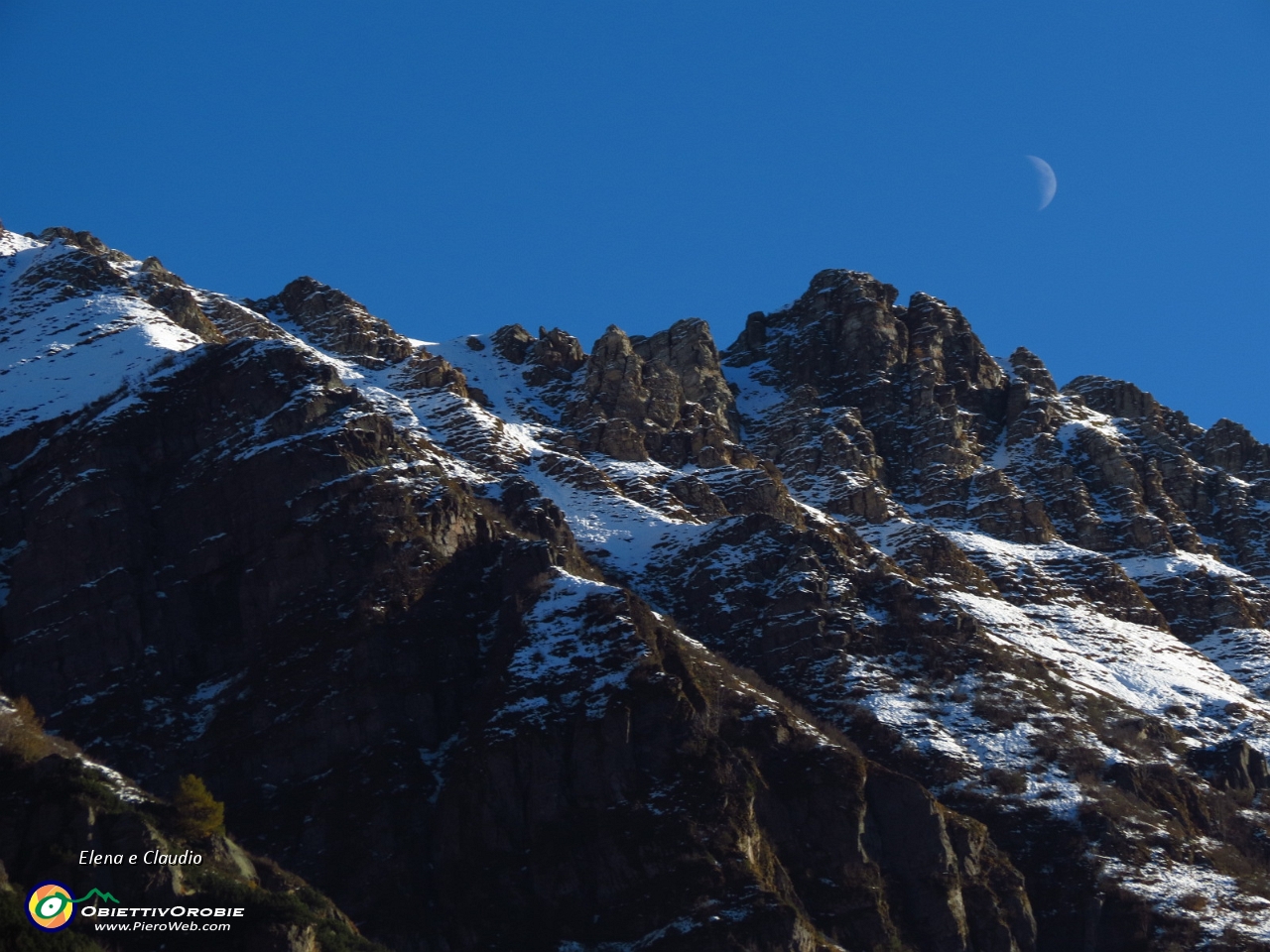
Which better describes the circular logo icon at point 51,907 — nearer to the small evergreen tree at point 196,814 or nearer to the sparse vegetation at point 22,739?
the small evergreen tree at point 196,814

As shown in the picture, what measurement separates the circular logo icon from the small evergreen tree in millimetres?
11924

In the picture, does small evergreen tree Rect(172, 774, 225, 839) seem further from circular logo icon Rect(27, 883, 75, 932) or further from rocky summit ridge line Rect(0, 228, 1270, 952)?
rocky summit ridge line Rect(0, 228, 1270, 952)

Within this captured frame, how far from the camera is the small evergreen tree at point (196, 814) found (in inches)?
4498

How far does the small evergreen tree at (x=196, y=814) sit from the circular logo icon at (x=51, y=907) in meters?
11.9

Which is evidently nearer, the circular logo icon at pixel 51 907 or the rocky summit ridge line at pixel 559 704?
the circular logo icon at pixel 51 907

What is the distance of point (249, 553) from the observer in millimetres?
166625

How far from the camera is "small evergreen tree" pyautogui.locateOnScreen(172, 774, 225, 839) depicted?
375ft

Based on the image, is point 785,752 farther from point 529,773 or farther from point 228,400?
point 228,400

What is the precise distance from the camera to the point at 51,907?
3912 inches

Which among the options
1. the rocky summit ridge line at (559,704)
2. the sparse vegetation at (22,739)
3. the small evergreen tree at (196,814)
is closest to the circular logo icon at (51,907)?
the small evergreen tree at (196,814)

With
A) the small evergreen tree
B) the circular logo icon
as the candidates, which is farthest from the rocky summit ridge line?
the circular logo icon

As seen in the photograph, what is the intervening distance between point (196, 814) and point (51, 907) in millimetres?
16135

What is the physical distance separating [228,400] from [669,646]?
5528 centimetres

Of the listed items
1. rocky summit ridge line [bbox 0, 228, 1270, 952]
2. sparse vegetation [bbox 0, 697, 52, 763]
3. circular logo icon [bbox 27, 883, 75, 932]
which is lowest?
circular logo icon [bbox 27, 883, 75, 932]
